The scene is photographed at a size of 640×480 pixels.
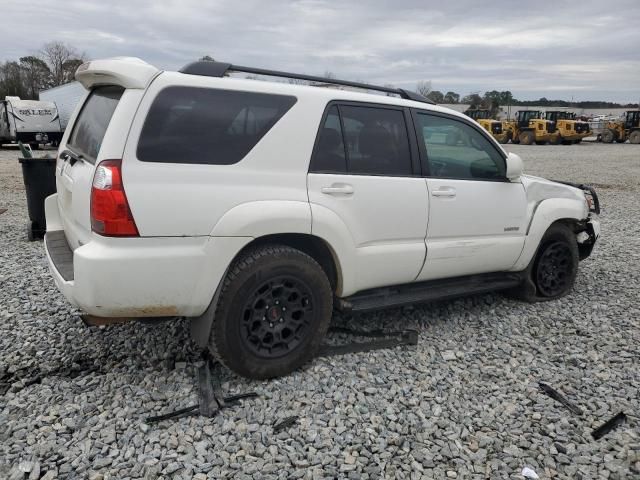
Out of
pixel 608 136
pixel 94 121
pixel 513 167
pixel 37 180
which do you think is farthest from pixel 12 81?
pixel 513 167

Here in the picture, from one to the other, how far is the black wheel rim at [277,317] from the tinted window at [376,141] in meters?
0.91

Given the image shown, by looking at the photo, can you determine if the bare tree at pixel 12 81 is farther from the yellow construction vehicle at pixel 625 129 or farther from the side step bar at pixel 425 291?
the side step bar at pixel 425 291

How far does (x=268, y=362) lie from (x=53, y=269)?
150cm

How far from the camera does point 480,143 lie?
Answer: 170 inches

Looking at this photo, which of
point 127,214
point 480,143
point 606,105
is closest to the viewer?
point 127,214

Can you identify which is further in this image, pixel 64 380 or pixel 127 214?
pixel 64 380

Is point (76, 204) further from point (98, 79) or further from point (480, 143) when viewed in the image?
point (480, 143)

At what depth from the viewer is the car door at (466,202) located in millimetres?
3934

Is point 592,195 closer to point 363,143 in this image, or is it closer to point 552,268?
point 552,268

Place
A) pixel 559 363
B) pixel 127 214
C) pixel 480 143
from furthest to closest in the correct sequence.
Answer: pixel 480 143
pixel 559 363
pixel 127 214

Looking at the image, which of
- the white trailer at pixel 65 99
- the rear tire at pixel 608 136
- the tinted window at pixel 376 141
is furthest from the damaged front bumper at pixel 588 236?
the rear tire at pixel 608 136

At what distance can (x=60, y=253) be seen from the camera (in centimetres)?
349

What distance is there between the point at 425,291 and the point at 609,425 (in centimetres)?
152

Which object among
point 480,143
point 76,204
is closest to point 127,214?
point 76,204
